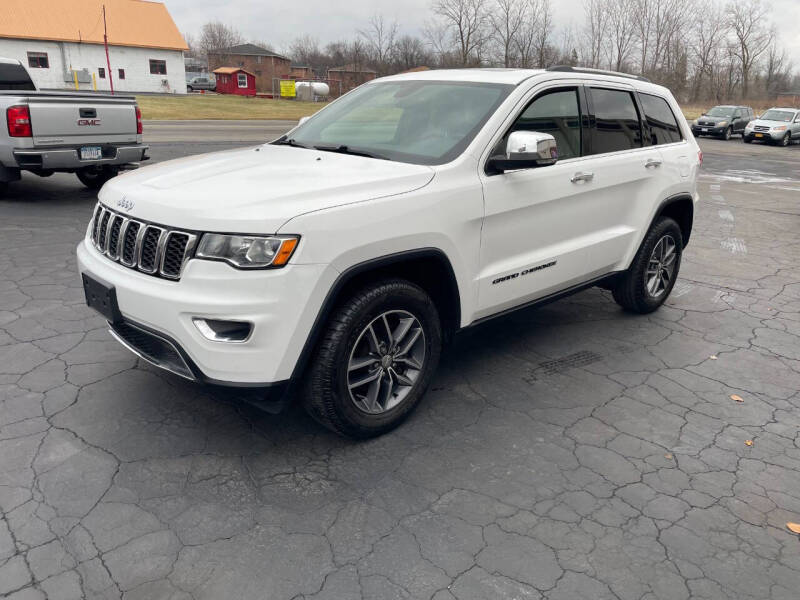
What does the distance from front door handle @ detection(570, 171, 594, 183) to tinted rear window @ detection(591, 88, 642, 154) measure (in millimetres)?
255

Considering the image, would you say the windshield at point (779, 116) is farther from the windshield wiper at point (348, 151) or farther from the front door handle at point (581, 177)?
the windshield wiper at point (348, 151)

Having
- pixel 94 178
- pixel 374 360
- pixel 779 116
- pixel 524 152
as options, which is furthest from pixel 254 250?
pixel 779 116

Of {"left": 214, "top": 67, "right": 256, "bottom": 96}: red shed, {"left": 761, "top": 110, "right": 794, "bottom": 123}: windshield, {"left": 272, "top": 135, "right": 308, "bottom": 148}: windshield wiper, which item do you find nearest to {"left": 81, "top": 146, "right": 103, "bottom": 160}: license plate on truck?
{"left": 272, "top": 135, "right": 308, "bottom": 148}: windshield wiper

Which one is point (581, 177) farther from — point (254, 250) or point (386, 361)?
point (254, 250)

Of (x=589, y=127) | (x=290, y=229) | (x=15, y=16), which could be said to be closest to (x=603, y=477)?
(x=290, y=229)

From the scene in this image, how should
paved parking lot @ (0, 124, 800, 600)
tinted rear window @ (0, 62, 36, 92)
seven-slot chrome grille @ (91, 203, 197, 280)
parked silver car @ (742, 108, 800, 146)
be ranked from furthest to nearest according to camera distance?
parked silver car @ (742, 108, 800, 146), tinted rear window @ (0, 62, 36, 92), seven-slot chrome grille @ (91, 203, 197, 280), paved parking lot @ (0, 124, 800, 600)

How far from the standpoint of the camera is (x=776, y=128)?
27891 mm

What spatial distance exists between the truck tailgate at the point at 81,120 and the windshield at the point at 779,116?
28.9 metres

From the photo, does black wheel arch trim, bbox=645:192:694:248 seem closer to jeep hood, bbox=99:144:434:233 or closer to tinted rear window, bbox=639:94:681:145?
tinted rear window, bbox=639:94:681:145

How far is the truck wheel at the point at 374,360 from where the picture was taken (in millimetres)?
3064

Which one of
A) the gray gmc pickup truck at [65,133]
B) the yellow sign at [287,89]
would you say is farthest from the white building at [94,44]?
the gray gmc pickup truck at [65,133]

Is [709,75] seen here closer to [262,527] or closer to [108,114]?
[108,114]

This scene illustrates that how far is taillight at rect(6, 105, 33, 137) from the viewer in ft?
25.4

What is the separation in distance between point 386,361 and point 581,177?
1852 mm
